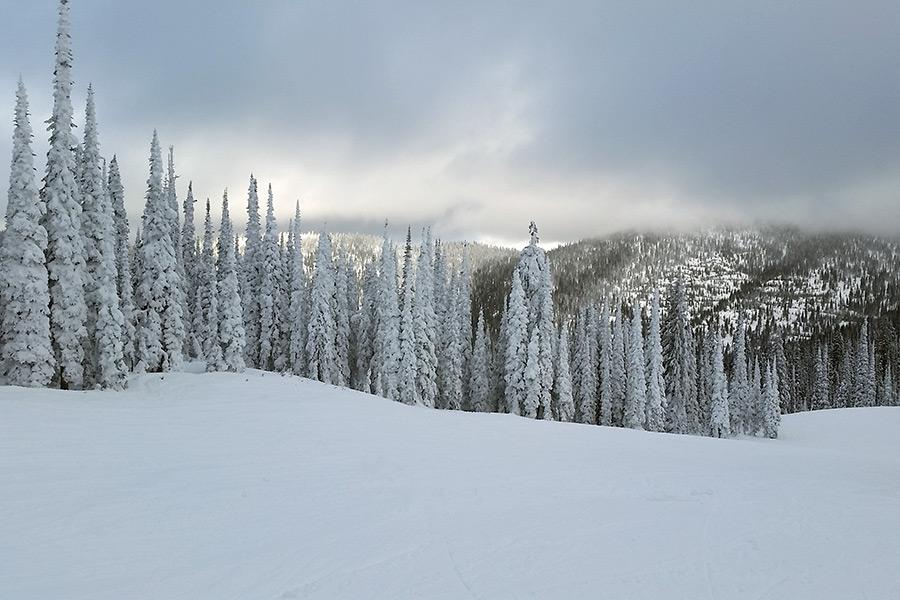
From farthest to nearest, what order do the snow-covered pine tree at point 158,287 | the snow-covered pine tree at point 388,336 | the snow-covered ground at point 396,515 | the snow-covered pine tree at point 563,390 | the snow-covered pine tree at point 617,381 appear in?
the snow-covered pine tree at point 617,381
the snow-covered pine tree at point 563,390
the snow-covered pine tree at point 388,336
the snow-covered pine tree at point 158,287
the snow-covered ground at point 396,515

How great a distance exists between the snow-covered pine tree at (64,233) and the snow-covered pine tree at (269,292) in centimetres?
2403

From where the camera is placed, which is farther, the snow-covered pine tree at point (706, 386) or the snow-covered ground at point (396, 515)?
the snow-covered pine tree at point (706, 386)

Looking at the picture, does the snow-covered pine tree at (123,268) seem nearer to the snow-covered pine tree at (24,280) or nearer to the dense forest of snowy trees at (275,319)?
the dense forest of snowy trees at (275,319)

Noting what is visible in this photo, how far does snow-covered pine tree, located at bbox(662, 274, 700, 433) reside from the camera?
57156mm

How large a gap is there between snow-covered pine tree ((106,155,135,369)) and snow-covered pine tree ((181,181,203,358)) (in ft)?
34.6

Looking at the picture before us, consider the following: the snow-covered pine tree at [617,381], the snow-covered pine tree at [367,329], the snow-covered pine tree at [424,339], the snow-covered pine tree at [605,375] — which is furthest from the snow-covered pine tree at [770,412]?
the snow-covered pine tree at [367,329]

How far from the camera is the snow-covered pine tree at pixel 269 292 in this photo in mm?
50062

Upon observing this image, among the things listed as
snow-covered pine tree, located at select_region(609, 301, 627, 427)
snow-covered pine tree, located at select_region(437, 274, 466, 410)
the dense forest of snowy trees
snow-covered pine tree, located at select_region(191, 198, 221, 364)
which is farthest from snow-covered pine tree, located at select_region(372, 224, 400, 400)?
snow-covered pine tree, located at select_region(609, 301, 627, 427)

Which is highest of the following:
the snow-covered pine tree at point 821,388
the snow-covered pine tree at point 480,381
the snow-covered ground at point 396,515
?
the snow-covered ground at point 396,515

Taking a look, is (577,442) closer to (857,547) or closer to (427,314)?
(857,547)

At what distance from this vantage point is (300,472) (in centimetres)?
1314

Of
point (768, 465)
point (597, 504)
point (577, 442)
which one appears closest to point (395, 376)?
point (577, 442)

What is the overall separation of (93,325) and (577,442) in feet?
82.9

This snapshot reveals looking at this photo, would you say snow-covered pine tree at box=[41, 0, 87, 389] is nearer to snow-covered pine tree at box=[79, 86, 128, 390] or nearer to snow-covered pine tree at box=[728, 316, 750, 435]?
snow-covered pine tree at box=[79, 86, 128, 390]
